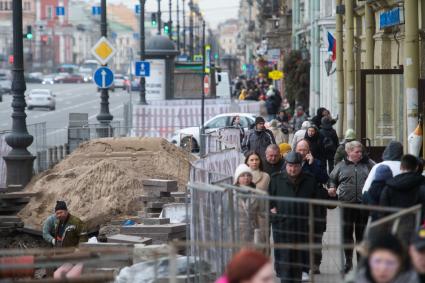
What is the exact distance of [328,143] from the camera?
24.3 metres

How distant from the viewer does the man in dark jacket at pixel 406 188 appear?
12539mm

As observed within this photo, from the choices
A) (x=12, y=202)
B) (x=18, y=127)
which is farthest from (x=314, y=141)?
(x=18, y=127)

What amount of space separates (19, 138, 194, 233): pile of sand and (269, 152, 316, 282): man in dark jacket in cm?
864

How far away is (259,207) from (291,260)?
1.36 m

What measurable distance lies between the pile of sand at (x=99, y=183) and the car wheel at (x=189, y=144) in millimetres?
3946

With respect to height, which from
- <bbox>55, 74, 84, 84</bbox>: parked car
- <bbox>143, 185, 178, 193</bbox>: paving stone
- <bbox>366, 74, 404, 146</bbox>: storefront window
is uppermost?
<bbox>55, 74, 84, 84</bbox>: parked car

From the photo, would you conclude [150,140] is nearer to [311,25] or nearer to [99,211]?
[99,211]

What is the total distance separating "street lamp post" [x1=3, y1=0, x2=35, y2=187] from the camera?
24875 mm

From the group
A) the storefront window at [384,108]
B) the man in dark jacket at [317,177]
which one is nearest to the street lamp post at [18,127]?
the storefront window at [384,108]

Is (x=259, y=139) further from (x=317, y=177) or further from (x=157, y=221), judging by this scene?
(x=317, y=177)

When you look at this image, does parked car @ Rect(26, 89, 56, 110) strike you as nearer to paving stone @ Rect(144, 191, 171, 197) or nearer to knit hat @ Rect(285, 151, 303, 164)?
paving stone @ Rect(144, 191, 171, 197)

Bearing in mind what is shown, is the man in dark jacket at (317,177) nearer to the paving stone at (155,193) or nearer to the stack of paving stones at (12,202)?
the paving stone at (155,193)

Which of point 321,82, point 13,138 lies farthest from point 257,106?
point 13,138

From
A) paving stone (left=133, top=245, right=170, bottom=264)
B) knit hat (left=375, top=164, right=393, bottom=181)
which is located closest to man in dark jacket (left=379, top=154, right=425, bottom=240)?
knit hat (left=375, top=164, right=393, bottom=181)
